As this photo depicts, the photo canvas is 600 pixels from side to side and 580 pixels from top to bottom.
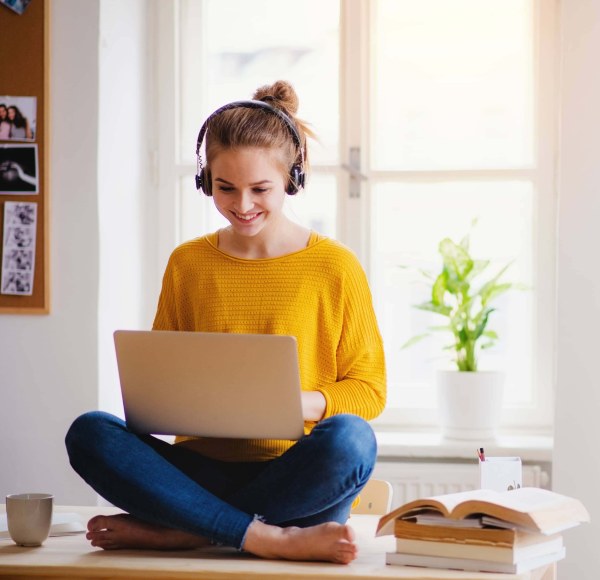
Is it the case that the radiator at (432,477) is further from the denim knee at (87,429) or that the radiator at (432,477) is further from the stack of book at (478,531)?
the denim knee at (87,429)

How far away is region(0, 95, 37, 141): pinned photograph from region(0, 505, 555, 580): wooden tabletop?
134 centimetres

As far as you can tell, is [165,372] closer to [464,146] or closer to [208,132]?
[208,132]

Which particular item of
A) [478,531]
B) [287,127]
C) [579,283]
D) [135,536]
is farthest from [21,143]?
[478,531]

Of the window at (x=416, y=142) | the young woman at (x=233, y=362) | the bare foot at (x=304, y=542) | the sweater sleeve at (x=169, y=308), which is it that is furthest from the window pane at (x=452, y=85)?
the bare foot at (x=304, y=542)

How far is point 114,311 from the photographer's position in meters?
2.81

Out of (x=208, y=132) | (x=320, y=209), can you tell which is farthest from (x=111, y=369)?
(x=208, y=132)

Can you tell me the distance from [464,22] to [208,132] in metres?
→ 1.36

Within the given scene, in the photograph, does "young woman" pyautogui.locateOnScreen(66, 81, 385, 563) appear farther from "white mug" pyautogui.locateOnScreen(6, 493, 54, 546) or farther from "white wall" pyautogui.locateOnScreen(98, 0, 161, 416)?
"white wall" pyautogui.locateOnScreen(98, 0, 161, 416)

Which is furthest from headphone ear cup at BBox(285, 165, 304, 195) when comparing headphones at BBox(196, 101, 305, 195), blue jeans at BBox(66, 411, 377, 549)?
blue jeans at BBox(66, 411, 377, 549)

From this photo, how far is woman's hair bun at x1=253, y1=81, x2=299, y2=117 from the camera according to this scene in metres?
1.98

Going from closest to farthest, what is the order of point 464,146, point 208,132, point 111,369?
point 208,132 → point 111,369 → point 464,146

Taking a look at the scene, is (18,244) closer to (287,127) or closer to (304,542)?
(287,127)

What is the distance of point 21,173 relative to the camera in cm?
268

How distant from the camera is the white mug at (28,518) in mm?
1649
